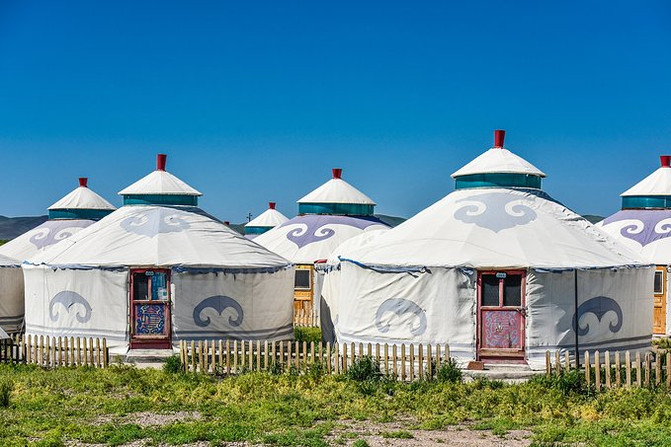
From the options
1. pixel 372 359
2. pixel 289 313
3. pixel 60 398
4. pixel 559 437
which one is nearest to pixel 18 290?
pixel 289 313

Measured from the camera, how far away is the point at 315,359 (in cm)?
1573

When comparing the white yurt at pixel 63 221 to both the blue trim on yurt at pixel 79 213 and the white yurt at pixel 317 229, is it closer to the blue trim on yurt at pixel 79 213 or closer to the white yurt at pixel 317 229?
the blue trim on yurt at pixel 79 213

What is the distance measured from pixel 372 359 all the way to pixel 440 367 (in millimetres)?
1180

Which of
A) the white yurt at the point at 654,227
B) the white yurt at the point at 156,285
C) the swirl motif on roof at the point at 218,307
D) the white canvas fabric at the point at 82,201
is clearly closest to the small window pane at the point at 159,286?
the white yurt at the point at 156,285

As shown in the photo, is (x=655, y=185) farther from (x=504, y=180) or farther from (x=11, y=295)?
(x=11, y=295)

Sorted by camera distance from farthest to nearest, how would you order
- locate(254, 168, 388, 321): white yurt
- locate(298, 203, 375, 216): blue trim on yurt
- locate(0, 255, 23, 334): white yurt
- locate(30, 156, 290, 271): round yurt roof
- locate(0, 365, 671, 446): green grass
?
locate(298, 203, 375, 216): blue trim on yurt < locate(254, 168, 388, 321): white yurt < locate(0, 255, 23, 334): white yurt < locate(30, 156, 290, 271): round yurt roof < locate(0, 365, 671, 446): green grass

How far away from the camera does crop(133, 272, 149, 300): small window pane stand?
1842 cm

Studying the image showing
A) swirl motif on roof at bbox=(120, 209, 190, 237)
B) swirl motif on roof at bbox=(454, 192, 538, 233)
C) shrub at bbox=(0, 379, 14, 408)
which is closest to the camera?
shrub at bbox=(0, 379, 14, 408)

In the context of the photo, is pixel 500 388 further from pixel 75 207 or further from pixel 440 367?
pixel 75 207

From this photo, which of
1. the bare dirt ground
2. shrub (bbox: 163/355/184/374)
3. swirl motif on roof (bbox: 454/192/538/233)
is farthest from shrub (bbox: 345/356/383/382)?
swirl motif on roof (bbox: 454/192/538/233)

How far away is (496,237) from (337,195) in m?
14.7

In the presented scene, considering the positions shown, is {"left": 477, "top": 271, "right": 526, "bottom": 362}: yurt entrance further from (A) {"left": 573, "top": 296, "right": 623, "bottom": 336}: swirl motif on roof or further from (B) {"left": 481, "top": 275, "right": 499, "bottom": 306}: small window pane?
(A) {"left": 573, "top": 296, "right": 623, "bottom": 336}: swirl motif on roof

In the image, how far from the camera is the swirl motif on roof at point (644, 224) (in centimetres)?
2469

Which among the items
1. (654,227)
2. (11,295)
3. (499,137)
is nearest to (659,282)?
(654,227)
